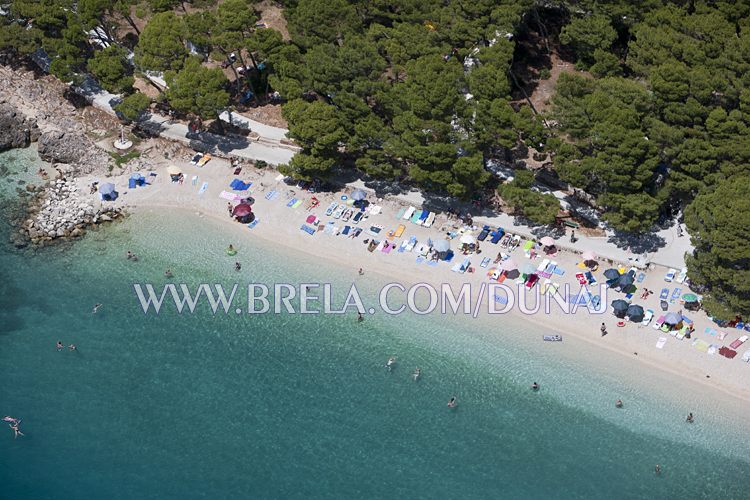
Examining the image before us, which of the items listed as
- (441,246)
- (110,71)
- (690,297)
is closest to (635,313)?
(690,297)

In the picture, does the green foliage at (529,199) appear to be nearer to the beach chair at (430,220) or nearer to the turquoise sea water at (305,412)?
the beach chair at (430,220)

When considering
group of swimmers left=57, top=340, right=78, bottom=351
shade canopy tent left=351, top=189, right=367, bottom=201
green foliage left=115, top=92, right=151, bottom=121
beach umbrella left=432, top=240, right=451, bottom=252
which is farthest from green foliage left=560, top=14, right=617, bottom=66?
group of swimmers left=57, top=340, right=78, bottom=351

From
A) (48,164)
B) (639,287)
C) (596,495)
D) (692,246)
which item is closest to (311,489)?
(596,495)

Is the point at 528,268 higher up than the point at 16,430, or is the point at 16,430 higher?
the point at 528,268

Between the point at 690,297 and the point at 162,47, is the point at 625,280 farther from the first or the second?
the point at 162,47

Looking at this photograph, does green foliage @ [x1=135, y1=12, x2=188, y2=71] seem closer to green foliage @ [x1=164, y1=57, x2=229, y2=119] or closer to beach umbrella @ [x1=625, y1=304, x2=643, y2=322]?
green foliage @ [x1=164, y1=57, x2=229, y2=119]

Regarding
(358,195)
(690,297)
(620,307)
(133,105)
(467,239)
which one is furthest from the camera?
(133,105)

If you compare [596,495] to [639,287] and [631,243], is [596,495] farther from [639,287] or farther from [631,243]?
[631,243]
